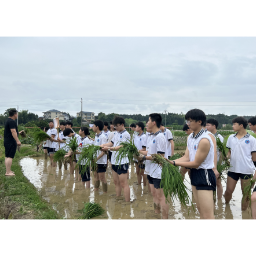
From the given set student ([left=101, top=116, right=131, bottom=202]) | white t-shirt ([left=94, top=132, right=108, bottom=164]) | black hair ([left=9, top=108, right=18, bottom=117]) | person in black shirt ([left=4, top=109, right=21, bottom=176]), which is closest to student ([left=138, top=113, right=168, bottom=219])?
Result: student ([left=101, top=116, right=131, bottom=202])

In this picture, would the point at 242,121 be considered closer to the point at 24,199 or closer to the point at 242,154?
the point at 242,154

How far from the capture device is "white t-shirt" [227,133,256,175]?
433 centimetres

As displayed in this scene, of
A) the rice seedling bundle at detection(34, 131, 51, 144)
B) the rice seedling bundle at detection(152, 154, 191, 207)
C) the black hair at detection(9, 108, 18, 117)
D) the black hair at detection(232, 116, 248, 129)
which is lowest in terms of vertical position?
the rice seedling bundle at detection(152, 154, 191, 207)

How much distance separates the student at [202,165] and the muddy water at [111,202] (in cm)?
51

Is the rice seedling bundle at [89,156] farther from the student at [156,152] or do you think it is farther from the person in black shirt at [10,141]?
the person in black shirt at [10,141]

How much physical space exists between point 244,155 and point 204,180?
1.94 meters

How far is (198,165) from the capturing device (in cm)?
288

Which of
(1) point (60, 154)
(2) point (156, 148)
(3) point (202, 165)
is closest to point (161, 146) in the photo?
(2) point (156, 148)

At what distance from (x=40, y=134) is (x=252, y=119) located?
25.2ft

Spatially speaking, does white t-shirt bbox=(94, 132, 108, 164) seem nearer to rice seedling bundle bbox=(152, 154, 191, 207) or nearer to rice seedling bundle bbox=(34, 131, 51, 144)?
rice seedling bundle bbox=(152, 154, 191, 207)

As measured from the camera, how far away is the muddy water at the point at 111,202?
14.9 ft

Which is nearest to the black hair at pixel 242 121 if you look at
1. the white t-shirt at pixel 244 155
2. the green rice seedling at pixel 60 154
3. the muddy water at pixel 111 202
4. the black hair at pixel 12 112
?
the white t-shirt at pixel 244 155

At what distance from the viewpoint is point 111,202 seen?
5.38 m

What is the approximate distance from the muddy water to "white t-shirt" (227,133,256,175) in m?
0.90
